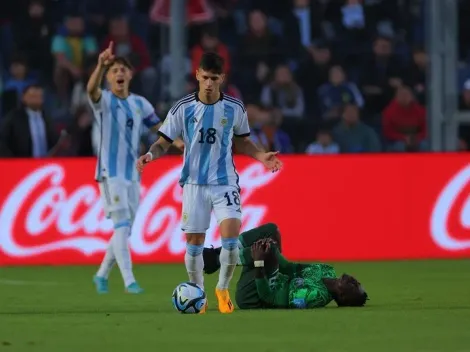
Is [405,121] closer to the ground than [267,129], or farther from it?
farther from it

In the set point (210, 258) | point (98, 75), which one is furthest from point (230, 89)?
point (210, 258)

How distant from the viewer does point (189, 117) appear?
10.9 m

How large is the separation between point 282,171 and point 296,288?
629 centimetres

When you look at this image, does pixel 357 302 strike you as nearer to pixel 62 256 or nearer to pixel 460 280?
pixel 460 280

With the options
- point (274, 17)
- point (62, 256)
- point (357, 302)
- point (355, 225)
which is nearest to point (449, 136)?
point (355, 225)

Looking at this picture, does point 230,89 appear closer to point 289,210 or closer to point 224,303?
point 289,210

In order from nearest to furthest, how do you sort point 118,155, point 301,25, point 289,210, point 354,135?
point 118,155 < point 289,210 < point 354,135 < point 301,25

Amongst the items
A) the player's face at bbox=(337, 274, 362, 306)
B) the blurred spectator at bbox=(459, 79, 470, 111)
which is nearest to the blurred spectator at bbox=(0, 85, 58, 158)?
the blurred spectator at bbox=(459, 79, 470, 111)

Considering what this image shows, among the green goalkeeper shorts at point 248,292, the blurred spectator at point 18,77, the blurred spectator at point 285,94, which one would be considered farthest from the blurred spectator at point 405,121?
the green goalkeeper shorts at point 248,292

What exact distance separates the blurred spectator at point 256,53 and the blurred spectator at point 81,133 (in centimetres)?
244

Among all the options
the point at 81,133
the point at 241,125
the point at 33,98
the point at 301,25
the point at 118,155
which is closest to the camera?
the point at 241,125

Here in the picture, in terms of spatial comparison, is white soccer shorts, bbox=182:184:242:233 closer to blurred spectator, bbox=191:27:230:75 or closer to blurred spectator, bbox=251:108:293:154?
blurred spectator, bbox=251:108:293:154

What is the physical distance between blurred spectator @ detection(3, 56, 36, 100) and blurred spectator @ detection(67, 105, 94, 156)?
1033 millimetres

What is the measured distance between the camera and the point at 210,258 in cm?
1156
